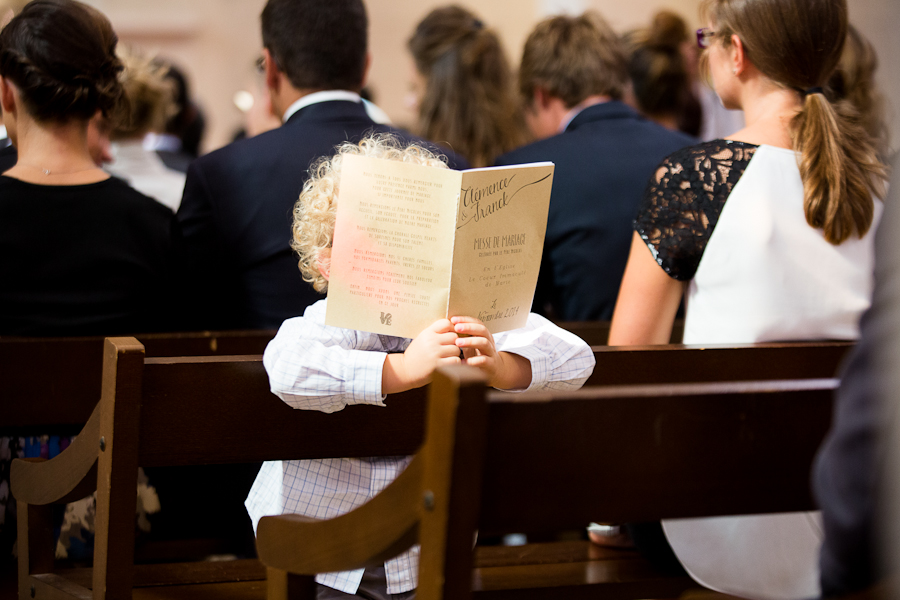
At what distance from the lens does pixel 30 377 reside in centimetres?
183

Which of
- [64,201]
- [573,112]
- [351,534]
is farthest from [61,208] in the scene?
[573,112]

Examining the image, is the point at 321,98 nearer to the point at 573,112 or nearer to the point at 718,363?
the point at 573,112

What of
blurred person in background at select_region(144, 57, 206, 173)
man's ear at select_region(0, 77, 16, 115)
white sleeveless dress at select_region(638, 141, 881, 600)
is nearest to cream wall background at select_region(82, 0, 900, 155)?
blurred person in background at select_region(144, 57, 206, 173)

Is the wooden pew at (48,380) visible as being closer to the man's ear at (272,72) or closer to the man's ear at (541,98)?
the man's ear at (272,72)

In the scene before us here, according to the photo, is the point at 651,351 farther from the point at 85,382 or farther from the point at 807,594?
the point at 85,382

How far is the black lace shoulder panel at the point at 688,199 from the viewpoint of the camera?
6.17 feet

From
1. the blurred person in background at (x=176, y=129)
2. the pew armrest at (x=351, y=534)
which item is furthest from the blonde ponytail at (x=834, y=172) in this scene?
the blurred person in background at (x=176, y=129)

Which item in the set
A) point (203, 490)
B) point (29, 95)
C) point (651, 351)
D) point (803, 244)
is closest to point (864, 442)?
point (651, 351)

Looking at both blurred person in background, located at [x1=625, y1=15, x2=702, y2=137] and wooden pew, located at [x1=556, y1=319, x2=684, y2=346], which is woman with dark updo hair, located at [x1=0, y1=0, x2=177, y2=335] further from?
blurred person in background, located at [x1=625, y1=15, x2=702, y2=137]

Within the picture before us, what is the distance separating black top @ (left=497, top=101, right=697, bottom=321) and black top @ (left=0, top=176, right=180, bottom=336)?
3.90ft

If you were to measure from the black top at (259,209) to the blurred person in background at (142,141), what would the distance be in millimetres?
1106

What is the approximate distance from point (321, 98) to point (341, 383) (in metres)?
1.32

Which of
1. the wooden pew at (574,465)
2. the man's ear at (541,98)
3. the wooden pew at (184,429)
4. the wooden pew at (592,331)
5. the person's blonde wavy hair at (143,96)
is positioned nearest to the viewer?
Answer: the wooden pew at (574,465)

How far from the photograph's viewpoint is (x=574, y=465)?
1138 mm
